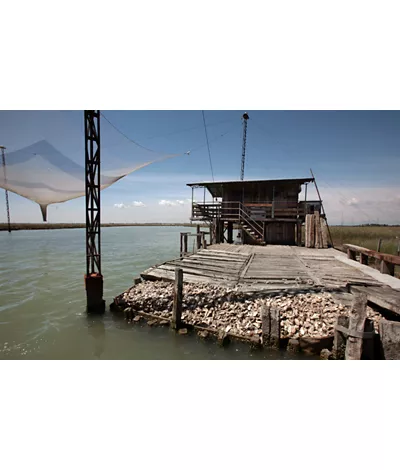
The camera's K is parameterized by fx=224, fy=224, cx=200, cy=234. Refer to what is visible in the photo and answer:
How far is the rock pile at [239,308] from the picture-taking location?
5.81 m

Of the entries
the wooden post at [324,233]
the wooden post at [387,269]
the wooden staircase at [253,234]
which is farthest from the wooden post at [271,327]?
the wooden post at [324,233]

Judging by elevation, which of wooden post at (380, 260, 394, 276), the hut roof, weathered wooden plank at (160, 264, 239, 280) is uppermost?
the hut roof

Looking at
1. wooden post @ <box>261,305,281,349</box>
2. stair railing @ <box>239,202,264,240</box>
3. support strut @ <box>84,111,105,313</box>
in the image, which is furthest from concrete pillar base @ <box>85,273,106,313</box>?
stair railing @ <box>239,202,264,240</box>

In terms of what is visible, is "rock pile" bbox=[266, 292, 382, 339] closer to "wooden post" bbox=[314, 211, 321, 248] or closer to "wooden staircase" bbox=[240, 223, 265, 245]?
"wooden post" bbox=[314, 211, 321, 248]

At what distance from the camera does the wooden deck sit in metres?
7.05

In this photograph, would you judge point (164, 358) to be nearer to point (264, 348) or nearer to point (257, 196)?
point (264, 348)

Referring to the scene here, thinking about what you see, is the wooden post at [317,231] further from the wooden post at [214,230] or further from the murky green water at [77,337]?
the murky green water at [77,337]

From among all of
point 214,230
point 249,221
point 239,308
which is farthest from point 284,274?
point 214,230

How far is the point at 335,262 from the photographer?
10922 millimetres

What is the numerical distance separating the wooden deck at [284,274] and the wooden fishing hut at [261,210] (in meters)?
6.57

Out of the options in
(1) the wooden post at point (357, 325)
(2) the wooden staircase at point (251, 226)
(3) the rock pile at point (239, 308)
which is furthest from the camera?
(2) the wooden staircase at point (251, 226)

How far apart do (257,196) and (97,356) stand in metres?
16.9

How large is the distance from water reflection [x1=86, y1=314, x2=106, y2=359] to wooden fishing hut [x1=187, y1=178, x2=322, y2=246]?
1244cm

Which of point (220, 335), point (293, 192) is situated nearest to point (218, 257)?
point (220, 335)
